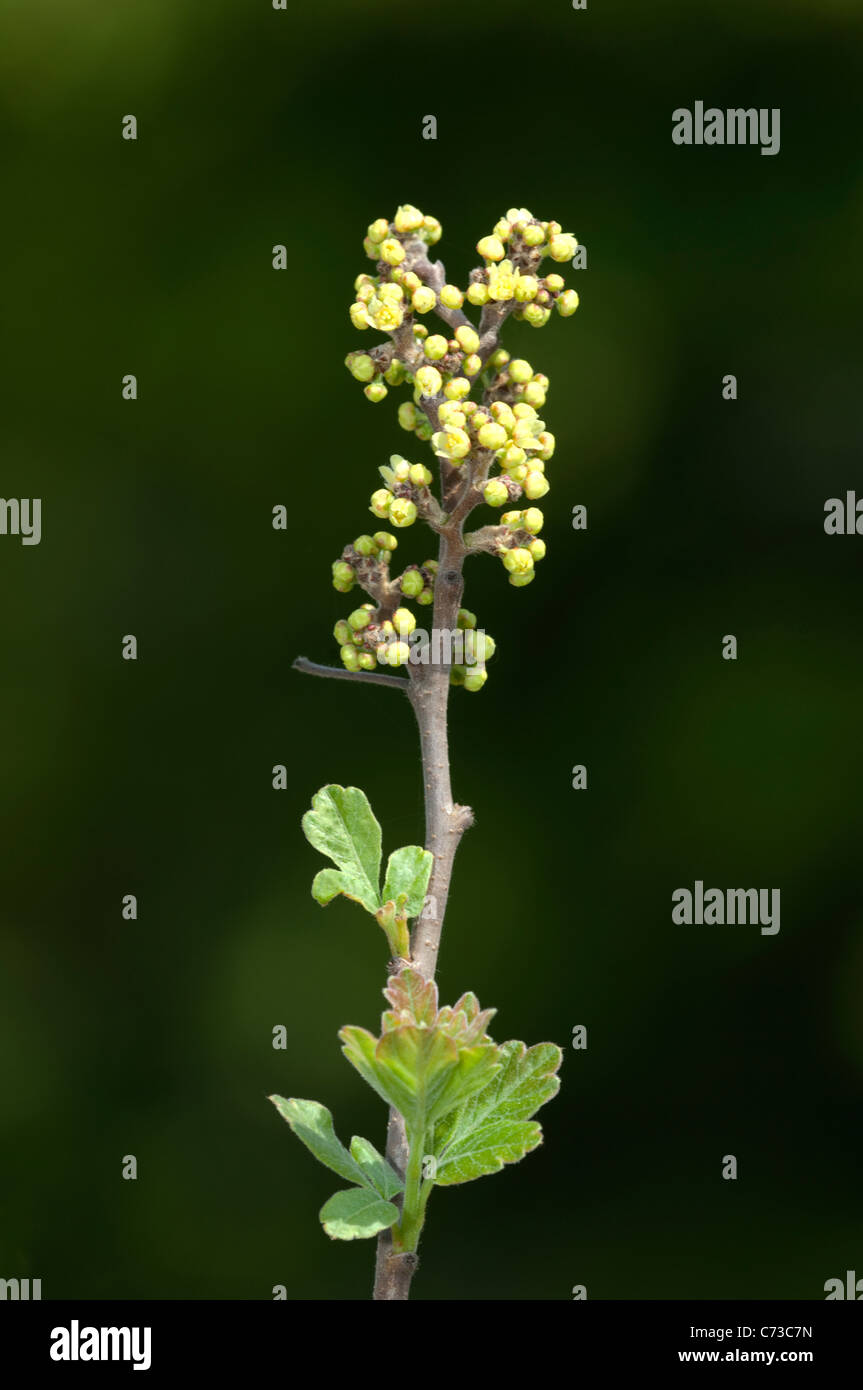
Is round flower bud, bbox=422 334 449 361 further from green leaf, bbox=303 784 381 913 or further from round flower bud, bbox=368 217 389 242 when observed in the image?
green leaf, bbox=303 784 381 913

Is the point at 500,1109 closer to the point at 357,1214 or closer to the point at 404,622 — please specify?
the point at 357,1214

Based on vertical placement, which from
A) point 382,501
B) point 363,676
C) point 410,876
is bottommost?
point 410,876

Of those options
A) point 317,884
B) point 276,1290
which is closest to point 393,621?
point 317,884

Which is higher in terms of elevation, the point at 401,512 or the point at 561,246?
the point at 561,246

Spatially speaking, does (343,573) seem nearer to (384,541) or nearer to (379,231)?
(384,541)

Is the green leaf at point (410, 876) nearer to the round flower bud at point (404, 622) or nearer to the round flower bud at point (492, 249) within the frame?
the round flower bud at point (404, 622)

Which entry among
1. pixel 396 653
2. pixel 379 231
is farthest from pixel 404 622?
pixel 379 231
